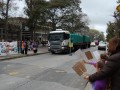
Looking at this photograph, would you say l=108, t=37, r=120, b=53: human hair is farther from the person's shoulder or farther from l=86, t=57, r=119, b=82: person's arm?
l=86, t=57, r=119, b=82: person's arm

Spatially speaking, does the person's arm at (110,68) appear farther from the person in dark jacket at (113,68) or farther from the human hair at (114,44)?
the human hair at (114,44)

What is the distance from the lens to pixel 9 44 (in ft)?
107

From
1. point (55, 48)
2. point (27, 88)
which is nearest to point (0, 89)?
point (27, 88)

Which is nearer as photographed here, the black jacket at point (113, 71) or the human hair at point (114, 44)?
the black jacket at point (113, 71)

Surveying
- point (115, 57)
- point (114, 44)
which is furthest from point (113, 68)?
point (114, 44)

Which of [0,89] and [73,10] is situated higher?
[73,10]

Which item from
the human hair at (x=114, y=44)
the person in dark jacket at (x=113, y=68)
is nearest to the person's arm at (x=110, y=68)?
the person in dark jacket at (x=113, y=68)

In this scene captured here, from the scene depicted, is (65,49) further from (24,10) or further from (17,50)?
(24,10)

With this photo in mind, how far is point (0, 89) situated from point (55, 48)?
95.0 feet

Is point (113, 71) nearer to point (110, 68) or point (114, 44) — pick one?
point (110, 68)

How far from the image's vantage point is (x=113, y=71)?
4.30m

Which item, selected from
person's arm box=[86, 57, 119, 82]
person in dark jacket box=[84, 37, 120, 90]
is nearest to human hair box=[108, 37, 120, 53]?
person in dark jacket box=[84, 37, 120, 90]

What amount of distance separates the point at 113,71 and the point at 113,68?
50 mm

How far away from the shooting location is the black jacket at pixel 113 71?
4.28 meters
